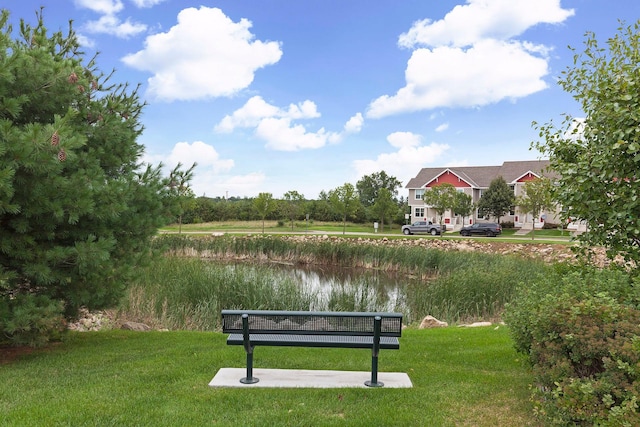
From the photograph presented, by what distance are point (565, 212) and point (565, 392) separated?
10.3ft

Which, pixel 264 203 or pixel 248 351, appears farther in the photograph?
pixel 264 203

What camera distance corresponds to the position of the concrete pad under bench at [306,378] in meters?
4.67

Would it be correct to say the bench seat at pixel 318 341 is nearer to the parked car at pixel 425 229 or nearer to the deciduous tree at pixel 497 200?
the parked car at pixel 425 229

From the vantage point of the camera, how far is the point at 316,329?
4695mm

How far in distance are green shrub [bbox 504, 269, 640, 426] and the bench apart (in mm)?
1275

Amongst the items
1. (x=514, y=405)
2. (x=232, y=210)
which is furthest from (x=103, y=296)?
(x=232, y=210)

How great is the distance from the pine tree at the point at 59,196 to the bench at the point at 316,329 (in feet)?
6.49

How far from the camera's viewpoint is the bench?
4.61 m

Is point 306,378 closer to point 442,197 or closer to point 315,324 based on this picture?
point 315,324

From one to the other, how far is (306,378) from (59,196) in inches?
129

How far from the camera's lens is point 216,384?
4660 mm

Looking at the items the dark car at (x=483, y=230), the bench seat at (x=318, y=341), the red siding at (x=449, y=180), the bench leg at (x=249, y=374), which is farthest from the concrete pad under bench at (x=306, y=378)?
the red siding at (x=449, y=180)

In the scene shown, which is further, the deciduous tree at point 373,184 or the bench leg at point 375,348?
the deciduous tree at point 373,184

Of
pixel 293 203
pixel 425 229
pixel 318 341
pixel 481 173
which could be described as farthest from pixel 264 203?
pixel 318 341
